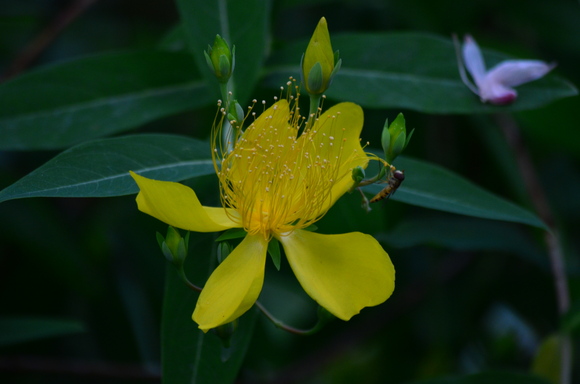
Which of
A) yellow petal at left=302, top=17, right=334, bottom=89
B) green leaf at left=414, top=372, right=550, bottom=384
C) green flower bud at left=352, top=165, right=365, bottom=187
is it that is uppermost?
yellow petal at left=302, top=17, right=334, bottom=89

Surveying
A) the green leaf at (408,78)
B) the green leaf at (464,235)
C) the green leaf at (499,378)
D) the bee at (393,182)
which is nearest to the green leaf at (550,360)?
the green leaf at (499,378)

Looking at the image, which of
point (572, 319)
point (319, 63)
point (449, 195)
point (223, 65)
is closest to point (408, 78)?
point (449, 195)

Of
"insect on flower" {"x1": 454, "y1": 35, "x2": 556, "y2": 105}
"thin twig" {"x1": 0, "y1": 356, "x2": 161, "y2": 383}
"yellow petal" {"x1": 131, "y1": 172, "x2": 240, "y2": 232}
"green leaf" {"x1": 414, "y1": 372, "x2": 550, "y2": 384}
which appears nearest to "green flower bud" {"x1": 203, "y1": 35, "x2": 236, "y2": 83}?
"yellow petal" {"x1": 131, "y1": 172, "x2": 240, "y2": 232}

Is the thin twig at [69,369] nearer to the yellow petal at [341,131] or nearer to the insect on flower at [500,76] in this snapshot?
the yellow petal at [341,131]

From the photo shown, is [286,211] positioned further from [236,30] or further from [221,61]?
[236,30]

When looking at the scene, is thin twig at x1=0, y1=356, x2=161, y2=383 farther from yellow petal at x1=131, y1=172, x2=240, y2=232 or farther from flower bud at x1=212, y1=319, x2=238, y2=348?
yellow petal at x1=131, y1=172, x2=240, y2=232

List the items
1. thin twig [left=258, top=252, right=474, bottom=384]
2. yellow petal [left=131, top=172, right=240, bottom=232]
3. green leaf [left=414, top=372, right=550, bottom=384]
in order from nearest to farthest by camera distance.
Answer: yellow petal [left=131, top=172, right=240, bottom=232] < green leaf [left=414, top=372, right=550, bottom=384] < thin twig [left=258, top=252, right=474, bottom=384]
